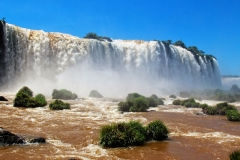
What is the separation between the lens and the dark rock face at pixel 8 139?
26.7 ft

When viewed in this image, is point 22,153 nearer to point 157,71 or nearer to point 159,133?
point 159,133

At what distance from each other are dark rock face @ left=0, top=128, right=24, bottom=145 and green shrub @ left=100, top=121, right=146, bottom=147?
2943 millimetres

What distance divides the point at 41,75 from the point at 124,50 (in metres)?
20.6

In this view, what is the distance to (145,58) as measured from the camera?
2226 inches

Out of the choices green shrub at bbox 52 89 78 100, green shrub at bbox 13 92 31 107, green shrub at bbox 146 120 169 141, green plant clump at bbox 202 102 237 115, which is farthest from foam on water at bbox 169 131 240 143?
green shrub at bbox 52 89 78 100

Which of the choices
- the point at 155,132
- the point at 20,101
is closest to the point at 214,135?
the point at 155,132

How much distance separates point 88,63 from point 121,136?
36.3 metres

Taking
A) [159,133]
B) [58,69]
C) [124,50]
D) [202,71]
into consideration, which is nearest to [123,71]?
[124,50]

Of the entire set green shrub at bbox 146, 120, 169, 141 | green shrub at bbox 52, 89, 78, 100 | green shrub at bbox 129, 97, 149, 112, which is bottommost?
green shrub at bbox 146, 120, 169, 141

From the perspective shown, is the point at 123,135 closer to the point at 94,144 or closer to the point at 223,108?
the point at 94,144

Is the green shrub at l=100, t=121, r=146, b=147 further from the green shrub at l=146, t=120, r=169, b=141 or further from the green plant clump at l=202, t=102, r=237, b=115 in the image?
the green plant clump at l=202, t=102, r=237, b=115

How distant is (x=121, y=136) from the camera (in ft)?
29.3

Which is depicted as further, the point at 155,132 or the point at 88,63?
the point at 88,63

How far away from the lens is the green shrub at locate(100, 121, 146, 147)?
8.86 metres
